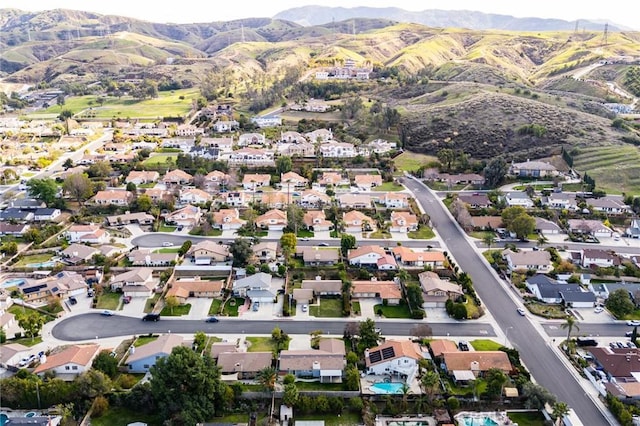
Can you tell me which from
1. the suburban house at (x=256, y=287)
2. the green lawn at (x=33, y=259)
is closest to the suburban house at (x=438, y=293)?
the suburban house at (x=256, y=287)

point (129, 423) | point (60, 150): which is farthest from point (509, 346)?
point (60, 150)

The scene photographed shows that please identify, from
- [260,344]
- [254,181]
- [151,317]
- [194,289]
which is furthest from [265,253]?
[254,181]

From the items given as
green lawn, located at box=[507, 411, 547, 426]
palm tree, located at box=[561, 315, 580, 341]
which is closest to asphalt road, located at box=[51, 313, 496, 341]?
palm tree, located at box=[561, 315, 580, 341]

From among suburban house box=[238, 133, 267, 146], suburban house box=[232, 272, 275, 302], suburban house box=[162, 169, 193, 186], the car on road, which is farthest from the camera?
suburban house box=[238, 133, 267, 146]

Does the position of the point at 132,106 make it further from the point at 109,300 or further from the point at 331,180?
the point at 109,300

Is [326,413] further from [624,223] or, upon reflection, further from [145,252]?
[624,223]

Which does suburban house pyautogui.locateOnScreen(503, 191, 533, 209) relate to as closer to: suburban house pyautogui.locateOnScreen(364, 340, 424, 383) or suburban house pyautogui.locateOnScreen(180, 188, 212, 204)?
suburban house pyautogui.locateOnScreen(364, 340, 424, 383)
